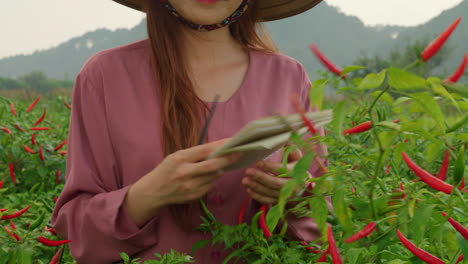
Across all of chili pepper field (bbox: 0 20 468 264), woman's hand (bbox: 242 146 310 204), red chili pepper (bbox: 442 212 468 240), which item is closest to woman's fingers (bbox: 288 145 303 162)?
woman's hand (bbox: 242 146 310 204)

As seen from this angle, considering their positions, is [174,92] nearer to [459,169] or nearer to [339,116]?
[339,116]

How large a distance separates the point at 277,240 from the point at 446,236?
16.7 inches

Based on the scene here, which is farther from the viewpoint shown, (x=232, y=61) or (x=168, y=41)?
Answer: (x=232, y=61)

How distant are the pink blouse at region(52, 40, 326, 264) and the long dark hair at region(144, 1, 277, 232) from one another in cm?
4

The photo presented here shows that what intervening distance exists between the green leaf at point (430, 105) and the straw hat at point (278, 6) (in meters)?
1.21

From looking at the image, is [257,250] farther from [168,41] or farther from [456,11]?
[456,11]

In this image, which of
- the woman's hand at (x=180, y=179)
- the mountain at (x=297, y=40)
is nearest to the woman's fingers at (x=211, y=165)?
the woman's hand at (x=180, y=179)

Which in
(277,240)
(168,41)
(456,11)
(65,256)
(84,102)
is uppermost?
(168,41)

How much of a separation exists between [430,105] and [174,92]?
3.03 feet

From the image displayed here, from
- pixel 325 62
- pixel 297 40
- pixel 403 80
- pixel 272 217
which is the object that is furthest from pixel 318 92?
pixel 297 40

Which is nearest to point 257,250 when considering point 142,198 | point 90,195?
point 142,198

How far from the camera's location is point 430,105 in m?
0.83

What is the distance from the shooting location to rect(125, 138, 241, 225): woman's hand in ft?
4.02

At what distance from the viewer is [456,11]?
7212cm
